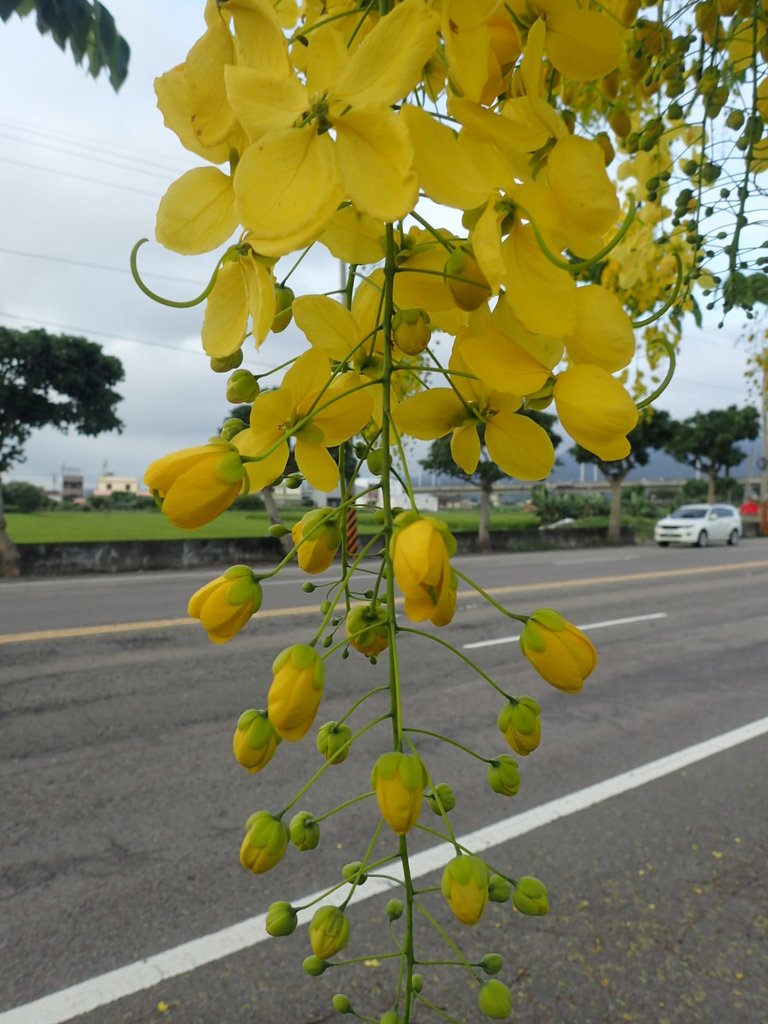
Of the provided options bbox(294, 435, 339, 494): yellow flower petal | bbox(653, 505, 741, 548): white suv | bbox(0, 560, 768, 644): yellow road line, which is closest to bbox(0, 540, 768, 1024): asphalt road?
bbox(0, 560, 768, 644): yellow road line

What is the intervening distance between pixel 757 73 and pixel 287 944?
2851mm

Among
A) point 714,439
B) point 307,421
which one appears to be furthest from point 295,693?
point 714,439

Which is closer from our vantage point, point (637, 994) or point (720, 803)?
point (637, 994)

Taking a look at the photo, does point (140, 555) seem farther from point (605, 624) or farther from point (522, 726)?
point (522, 726)

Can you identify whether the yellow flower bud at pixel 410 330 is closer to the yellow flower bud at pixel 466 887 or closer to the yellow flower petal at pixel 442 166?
the yellow flower petal at pixel 442 166

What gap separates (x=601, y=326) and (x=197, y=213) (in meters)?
0.29

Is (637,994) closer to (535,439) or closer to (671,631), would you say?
(535,439)

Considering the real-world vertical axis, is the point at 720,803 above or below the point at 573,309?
below

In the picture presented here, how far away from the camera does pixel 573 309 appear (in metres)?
0.48

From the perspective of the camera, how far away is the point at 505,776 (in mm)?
702

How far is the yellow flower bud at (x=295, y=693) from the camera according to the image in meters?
0.52

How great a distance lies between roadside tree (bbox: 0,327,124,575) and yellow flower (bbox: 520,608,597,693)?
1527cm

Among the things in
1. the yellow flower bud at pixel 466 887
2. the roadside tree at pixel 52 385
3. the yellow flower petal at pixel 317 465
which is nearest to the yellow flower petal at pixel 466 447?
the yellow flower petal at pixel 317 465

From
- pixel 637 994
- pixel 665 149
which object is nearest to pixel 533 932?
pixel 637 994
